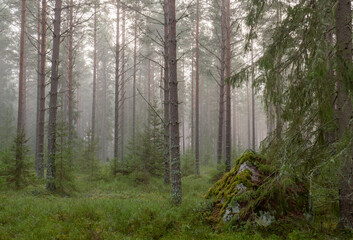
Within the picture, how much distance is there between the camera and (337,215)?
16.2ft

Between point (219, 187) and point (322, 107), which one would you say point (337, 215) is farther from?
point (219, 187)

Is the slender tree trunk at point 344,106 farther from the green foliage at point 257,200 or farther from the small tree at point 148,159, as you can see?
the small tree at point 148,159

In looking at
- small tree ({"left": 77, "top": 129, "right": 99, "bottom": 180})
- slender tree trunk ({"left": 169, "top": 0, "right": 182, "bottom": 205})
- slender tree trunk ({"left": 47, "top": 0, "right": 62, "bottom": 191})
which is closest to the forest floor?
slender tree trunk ({"left": 169, "top": 0, "right": 182, "bottom": 205})

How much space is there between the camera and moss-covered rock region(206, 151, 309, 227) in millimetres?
4988

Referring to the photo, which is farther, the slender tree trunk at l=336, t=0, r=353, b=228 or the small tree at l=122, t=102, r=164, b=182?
the small tree at l=122, t=102, r=164, b=182

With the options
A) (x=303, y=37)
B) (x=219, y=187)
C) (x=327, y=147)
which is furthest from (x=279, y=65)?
(x=219, y=187)

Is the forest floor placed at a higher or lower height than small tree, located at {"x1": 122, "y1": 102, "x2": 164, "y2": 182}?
lower

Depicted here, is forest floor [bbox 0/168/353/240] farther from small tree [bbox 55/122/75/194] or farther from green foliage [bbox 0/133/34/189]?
green foliage [bbox 0/133/34/189]

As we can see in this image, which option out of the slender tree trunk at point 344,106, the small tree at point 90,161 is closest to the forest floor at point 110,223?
the slender tree trunk at point 344,106

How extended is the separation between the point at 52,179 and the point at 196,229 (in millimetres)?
6314

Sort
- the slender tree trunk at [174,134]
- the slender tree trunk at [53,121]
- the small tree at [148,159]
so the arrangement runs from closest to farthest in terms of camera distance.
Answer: the slender tree trunk at [174,134] < the slender tree trunk at [53,121] < the small tree at [148,159]

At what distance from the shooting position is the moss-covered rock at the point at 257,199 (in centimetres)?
499

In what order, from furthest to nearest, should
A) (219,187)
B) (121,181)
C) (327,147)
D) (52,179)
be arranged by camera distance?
(121,181) → (52,179) → (219,187) → (327,147)

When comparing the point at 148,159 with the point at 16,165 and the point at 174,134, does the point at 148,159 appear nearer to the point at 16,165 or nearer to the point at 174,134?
the point at 16,165
